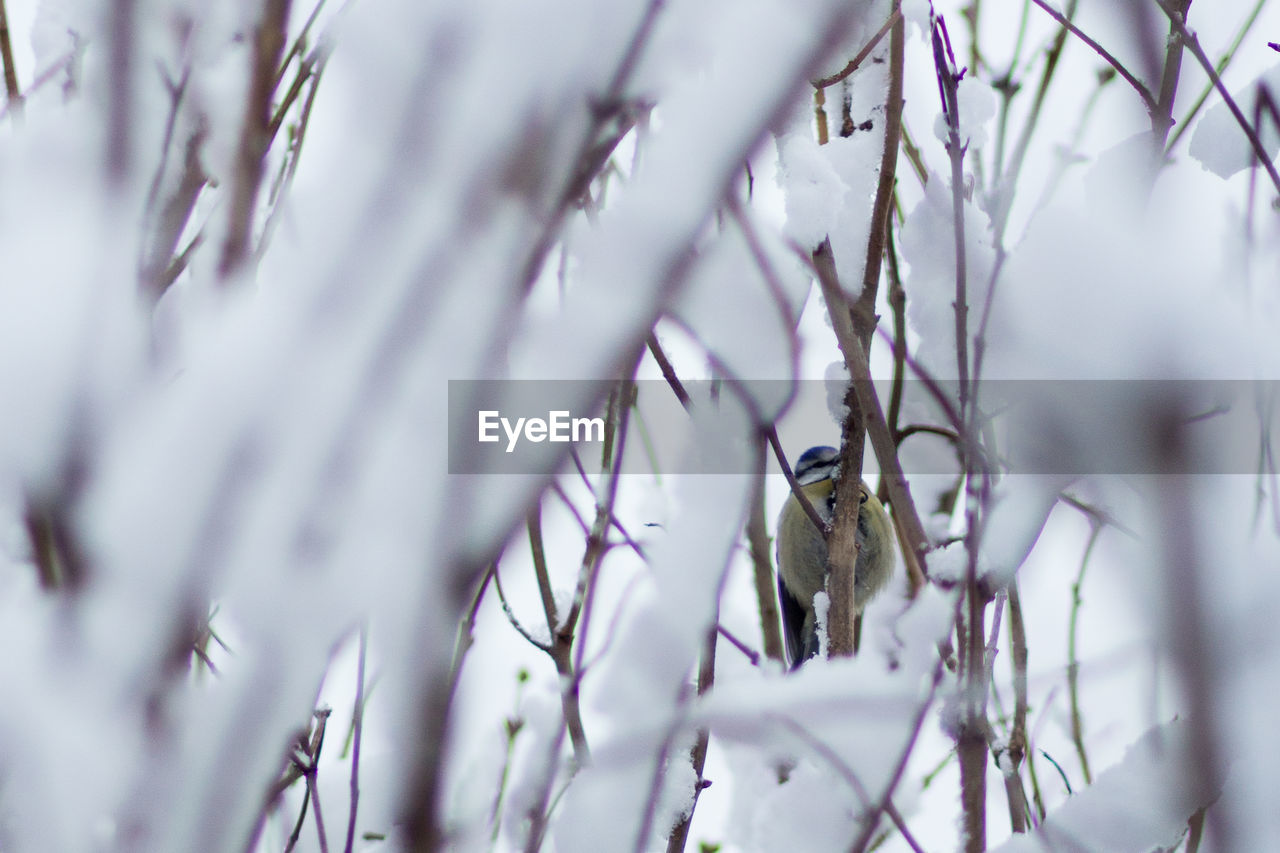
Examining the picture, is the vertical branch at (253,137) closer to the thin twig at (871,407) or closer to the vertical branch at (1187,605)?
the vertical branch at (1187,605)

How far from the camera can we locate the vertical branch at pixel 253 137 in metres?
0.57

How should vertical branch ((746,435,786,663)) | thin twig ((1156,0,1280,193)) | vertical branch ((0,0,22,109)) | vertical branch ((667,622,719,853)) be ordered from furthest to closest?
vertical branch ((746,435,786,663))
vertical branch ((0,0,22,109))
vertical branch ((667,622,719,853))
thin twig ((1156,0,1280,193))

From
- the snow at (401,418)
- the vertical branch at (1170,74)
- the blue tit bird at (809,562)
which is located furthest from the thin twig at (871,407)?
the blue tit bird at (809,562)

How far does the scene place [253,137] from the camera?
60cm

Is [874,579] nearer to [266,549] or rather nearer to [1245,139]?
[1245,139]

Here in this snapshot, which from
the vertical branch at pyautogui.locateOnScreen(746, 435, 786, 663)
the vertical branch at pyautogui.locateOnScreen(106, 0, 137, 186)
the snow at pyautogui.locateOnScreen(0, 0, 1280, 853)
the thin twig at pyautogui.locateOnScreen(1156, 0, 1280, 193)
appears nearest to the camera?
the snow at pyautogui.locateOnScreen(0, 0, 1280, 853)

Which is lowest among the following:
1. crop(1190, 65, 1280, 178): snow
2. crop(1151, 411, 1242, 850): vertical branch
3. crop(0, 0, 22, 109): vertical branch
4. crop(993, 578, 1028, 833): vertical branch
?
crop(993, 578, 1028, 833): vertical branch

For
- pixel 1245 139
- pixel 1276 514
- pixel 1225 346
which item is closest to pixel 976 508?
pixel 1276 514

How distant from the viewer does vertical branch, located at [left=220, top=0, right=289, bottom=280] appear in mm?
575

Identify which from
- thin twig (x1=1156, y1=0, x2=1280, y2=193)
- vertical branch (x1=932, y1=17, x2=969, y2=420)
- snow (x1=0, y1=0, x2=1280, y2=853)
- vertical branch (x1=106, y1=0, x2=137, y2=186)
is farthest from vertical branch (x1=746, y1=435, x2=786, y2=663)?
vertical branch (x1=106, y1=0, x2=137, y2=186)

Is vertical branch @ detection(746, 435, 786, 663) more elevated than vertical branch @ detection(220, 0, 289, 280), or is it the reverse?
vertical branch @ detection(220, 0, 289, 280)

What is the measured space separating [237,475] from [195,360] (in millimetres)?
95

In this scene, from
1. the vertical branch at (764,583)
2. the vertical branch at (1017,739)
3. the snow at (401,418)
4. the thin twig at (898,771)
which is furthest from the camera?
the vertical branch at (764,583)

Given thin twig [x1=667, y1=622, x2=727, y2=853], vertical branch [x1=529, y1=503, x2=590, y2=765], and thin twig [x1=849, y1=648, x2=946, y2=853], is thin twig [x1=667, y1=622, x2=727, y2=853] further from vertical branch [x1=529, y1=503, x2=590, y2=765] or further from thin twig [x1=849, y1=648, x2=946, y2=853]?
thin twig [x1=849, y1=648, x2=946, y2=853]
